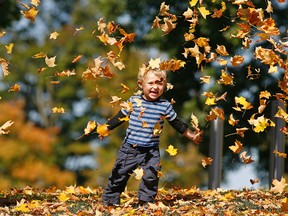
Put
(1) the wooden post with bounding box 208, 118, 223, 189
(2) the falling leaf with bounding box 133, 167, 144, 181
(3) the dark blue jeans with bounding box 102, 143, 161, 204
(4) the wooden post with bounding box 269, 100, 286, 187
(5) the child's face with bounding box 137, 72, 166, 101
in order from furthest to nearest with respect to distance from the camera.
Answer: (4) the wooden post with bounding box 269, 100, 286, 187 → (1) the wooden post with bounding box 208, 118, 223, 189 → (3) the dark blue jeans with bounding box 102, 143, 161, 204 → (5) the child's face with bounding box 137, 72, 166, 101 → (2) the falling leaf with bounding box 133, 167, 144, 181

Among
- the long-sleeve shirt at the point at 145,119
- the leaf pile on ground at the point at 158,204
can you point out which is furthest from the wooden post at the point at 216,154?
the long-sleeve shirt at the point at 145,119

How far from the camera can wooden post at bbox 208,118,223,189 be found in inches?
402

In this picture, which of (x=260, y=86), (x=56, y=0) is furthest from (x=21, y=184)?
(x=260, y=86)

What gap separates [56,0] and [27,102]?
3.70 m

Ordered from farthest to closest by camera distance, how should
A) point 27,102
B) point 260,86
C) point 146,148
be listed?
point 27,102, point 260,86, point 146,148

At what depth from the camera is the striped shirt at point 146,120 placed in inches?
264

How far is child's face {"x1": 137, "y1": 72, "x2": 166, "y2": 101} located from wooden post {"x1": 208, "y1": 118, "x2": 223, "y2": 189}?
3659mm

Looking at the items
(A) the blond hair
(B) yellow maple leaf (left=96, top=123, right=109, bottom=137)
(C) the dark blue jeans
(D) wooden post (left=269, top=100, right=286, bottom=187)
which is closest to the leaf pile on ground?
(C) the dark blue jeans

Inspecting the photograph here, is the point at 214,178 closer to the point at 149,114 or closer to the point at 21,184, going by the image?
the point at 149,114

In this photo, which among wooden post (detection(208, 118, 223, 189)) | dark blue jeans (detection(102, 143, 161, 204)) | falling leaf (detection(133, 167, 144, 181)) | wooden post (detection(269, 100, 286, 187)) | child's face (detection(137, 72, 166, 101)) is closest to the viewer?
falling leaf (detection(133, 167, 144, 181))

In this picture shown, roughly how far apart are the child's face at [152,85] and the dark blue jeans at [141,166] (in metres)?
0.56

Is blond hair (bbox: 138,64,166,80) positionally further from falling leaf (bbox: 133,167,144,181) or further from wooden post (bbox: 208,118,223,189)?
wooden post (bbox: 208,118,223,189)

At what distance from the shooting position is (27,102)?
22.6 m

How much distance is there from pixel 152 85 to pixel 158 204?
4.28 ft
